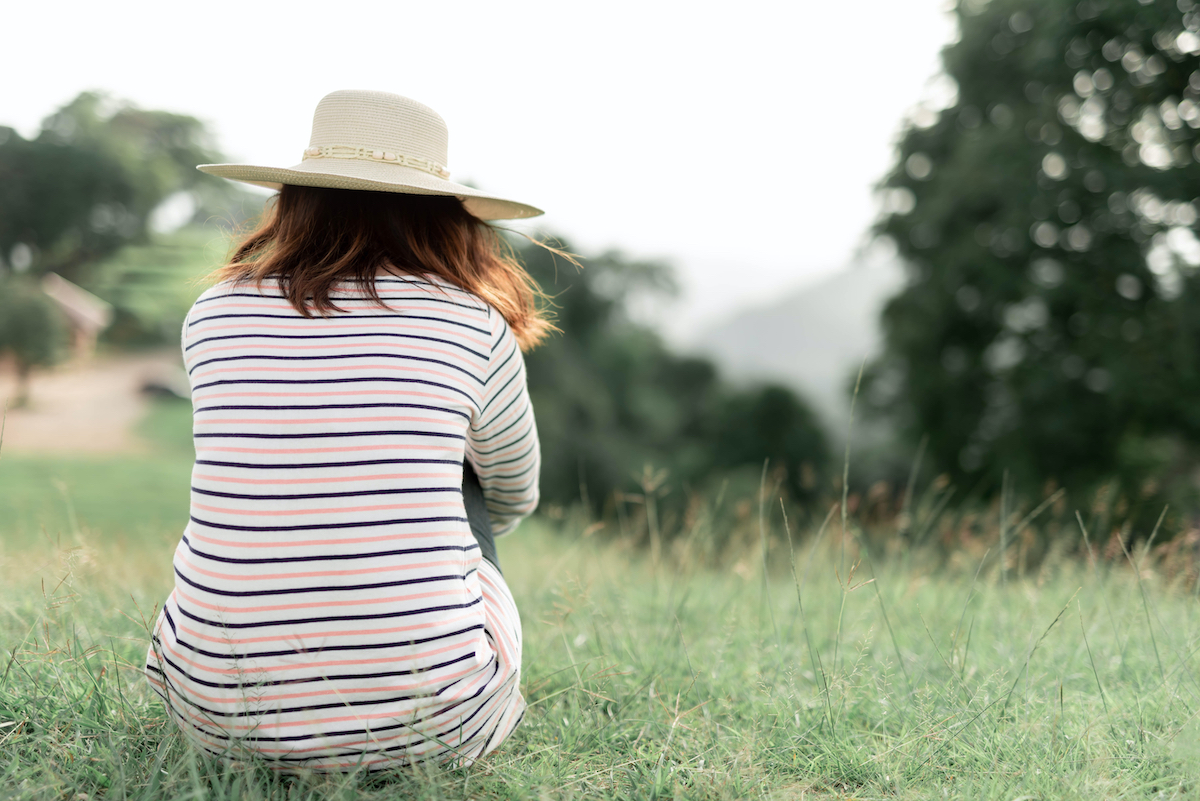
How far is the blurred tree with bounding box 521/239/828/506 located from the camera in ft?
A: 64.5

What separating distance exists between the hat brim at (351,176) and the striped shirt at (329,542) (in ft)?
0.86

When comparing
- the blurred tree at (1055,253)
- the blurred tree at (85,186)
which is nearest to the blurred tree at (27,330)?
the blurred tree at (85,186)

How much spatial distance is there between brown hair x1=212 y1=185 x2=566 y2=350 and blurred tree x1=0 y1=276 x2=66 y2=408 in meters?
23.8

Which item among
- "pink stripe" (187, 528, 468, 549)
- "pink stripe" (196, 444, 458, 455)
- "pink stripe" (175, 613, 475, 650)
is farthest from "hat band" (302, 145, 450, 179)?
"pink stripe" (175, 613, 475, 650)

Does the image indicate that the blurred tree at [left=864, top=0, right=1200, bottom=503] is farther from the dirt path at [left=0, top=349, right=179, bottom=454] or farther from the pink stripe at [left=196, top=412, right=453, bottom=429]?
the dirt path at [left=0, top=349, right=179, bottom=454]

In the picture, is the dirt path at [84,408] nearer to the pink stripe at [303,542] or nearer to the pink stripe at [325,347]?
the pink stripe at [325,347]

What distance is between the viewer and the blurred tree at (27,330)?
65.9ft

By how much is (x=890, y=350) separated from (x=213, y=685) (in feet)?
38.0

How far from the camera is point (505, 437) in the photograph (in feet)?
4.95

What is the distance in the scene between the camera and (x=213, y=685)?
1.22 meters

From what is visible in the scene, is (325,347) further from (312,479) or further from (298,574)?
(298,574)

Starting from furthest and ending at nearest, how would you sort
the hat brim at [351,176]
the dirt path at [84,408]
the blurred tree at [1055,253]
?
the dirt path at [84,408]
the blurred tree at [1055,253]
the hat brim at [351,176]

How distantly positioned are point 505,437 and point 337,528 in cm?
42

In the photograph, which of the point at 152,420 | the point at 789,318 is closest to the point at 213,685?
the point at 152,420
